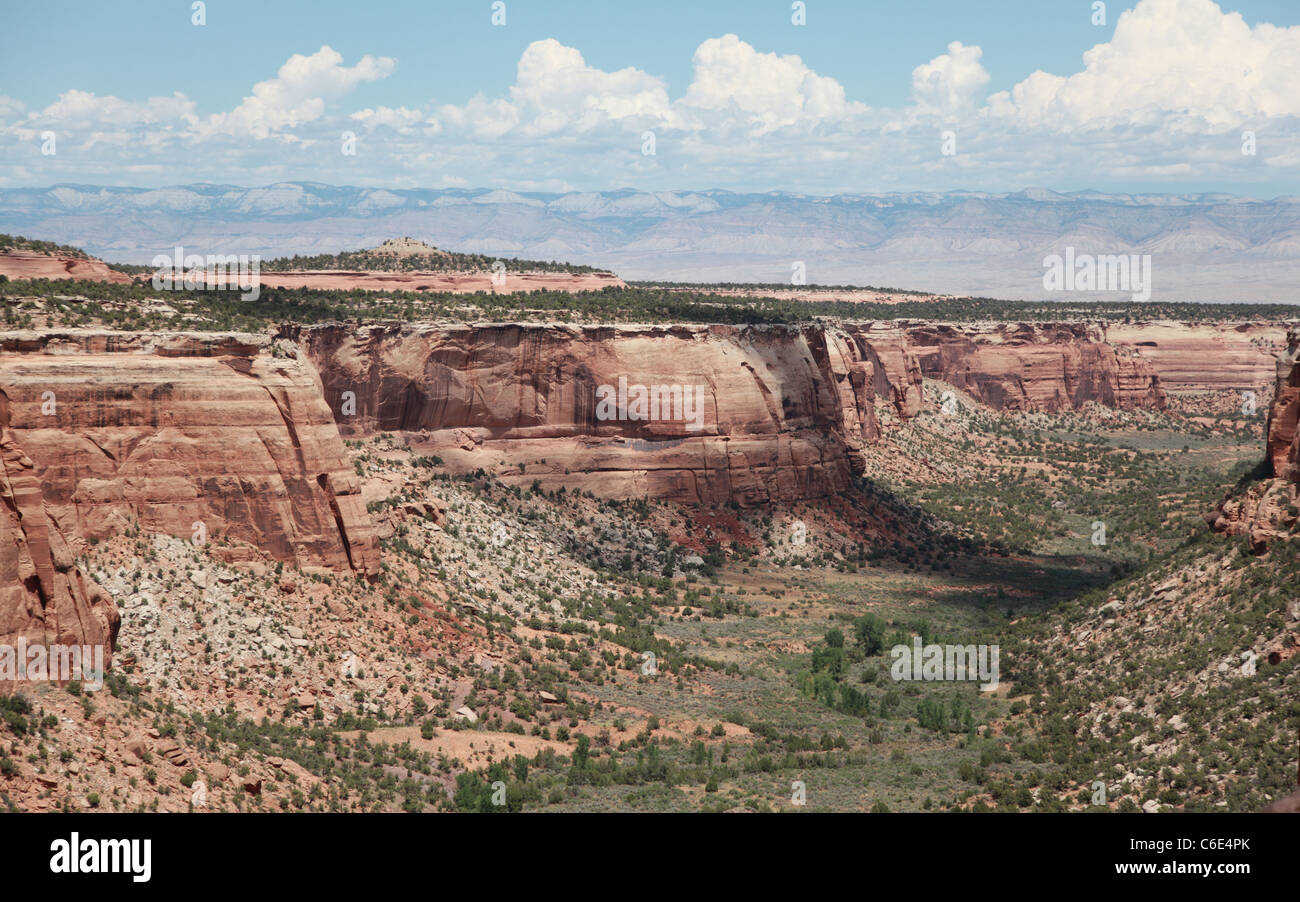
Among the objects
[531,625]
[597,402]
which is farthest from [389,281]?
[531,625]

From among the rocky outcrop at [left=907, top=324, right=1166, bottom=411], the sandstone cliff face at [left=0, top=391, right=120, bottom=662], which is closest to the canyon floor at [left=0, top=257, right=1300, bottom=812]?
the sandstone cliff face at [left=0, top=391, right=120, bottom=662]

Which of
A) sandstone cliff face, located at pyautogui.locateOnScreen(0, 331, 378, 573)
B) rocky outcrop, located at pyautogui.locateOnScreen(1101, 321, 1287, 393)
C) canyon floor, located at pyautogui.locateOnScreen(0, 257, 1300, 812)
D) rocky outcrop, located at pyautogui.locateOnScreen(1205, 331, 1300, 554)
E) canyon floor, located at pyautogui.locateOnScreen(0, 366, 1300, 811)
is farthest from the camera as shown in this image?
rocky outcrop, located at pyautogui.locateOnScreen(1101, 321, 1287, 393)

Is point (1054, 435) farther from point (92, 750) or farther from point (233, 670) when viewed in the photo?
point (92, 750)

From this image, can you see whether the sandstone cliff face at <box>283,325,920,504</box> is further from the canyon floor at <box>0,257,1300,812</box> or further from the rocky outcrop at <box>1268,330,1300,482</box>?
the rocky outcrop at <box>1268,330,1300,482</box>

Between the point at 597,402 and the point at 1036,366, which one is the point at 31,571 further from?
the point at 1036,366

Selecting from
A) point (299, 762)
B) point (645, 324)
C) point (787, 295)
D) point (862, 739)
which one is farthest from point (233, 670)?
point (787, 295)

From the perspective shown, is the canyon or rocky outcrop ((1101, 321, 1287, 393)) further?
rocky outcrop ((1101, 321, 1287, 393))
